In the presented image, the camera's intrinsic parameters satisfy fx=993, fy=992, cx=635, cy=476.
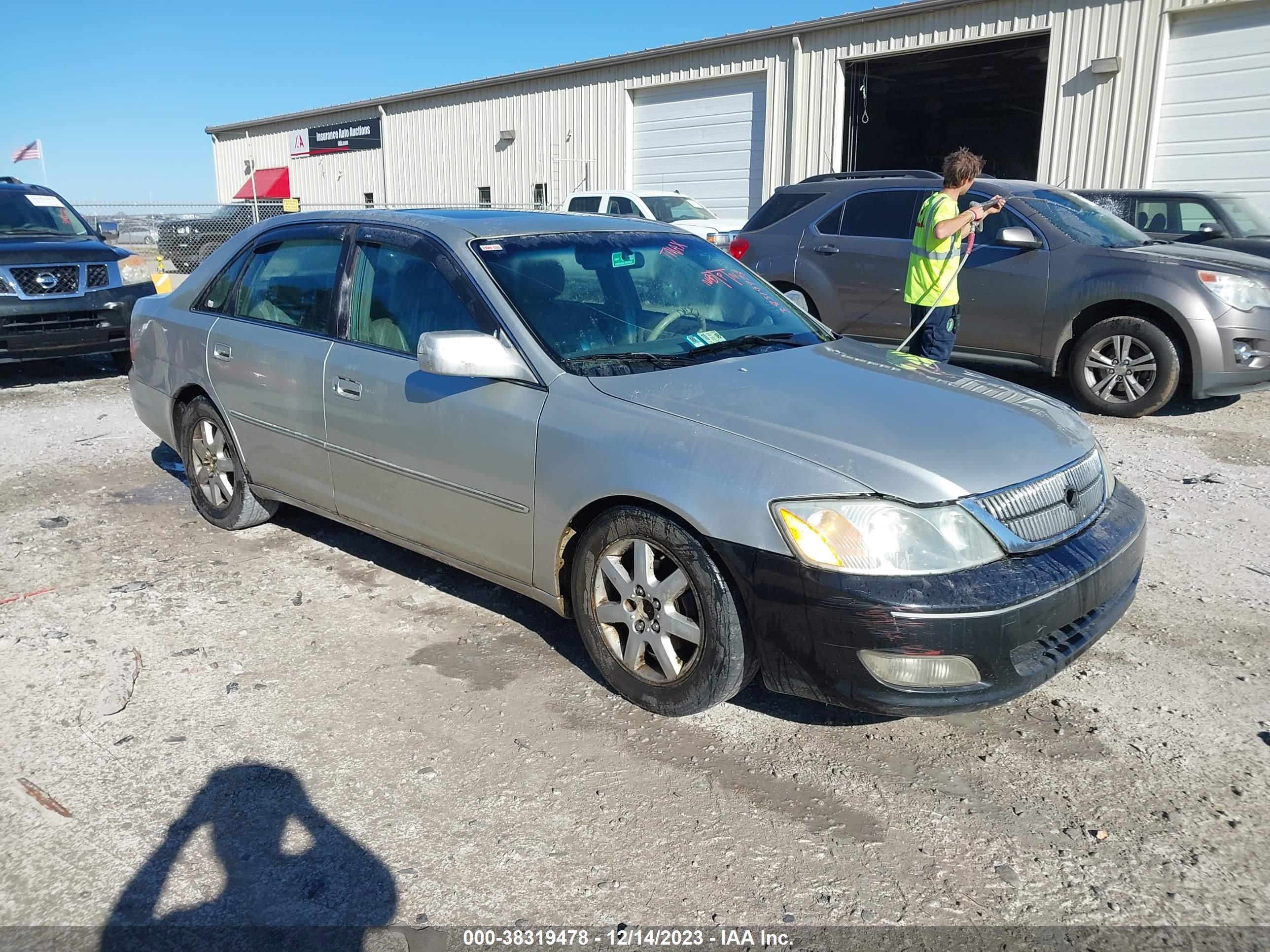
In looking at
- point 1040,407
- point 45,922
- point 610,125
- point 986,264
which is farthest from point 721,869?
point 610,125

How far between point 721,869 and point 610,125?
2202cm

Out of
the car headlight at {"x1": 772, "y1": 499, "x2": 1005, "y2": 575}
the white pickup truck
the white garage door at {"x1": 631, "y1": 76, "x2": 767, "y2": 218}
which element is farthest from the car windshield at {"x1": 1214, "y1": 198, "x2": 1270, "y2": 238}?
the car headlight at {"x1": 772, "y1": 499, "x2": 1005, "y2": 575}

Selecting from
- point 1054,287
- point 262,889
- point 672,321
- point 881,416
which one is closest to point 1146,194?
point 1054,287

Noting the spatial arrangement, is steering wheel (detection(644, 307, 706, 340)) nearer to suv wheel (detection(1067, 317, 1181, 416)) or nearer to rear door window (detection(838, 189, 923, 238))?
suv wheel (detection(1067, 317, 1181, 416))

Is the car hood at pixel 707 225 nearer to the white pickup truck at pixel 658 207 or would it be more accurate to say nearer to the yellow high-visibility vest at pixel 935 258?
the white pickup truck at pixel 658 207

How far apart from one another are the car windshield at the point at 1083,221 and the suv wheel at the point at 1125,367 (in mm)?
760

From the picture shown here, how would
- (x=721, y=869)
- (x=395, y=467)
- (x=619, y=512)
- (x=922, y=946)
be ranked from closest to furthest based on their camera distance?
(x=922, y=946), (x=721, y=869), (x=619, y=512), (x=395, y=467)

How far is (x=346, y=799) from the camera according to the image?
2.95 metres

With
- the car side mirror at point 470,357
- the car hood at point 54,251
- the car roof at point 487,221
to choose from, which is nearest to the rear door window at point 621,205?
the car hood at point 54,251

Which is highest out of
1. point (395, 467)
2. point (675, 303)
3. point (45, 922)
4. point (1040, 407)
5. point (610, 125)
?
point (610, 125)

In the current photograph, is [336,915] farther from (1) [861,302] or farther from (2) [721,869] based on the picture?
(1) [861,302]

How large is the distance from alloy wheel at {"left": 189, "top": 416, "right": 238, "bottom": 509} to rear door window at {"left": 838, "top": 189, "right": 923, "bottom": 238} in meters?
6.06

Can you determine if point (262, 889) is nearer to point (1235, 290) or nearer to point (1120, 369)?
point (1120, 369)

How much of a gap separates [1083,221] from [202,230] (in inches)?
830
